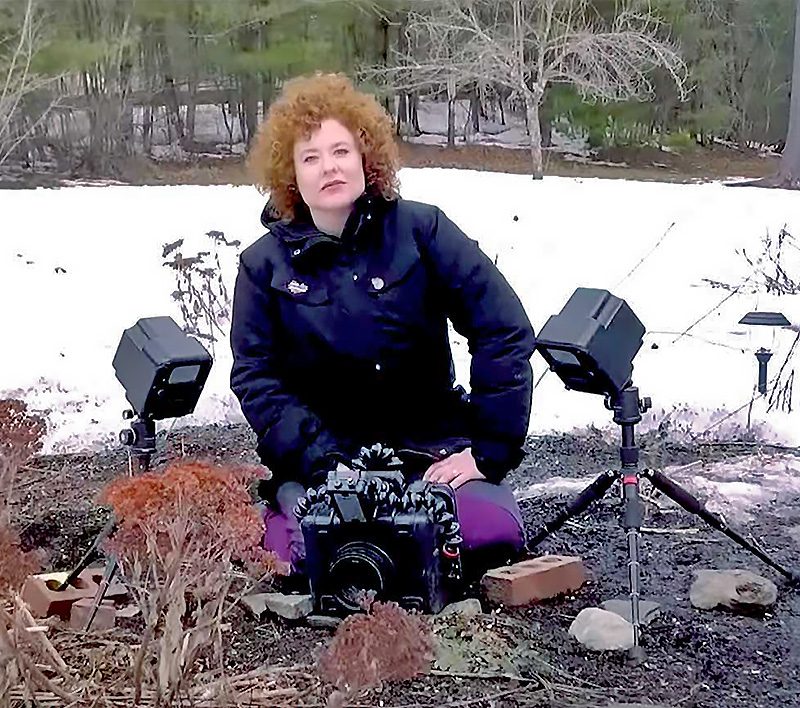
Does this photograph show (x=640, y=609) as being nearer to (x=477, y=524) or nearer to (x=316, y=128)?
(x=477, y=524)

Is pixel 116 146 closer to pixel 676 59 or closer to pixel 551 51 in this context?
pixel 551 51

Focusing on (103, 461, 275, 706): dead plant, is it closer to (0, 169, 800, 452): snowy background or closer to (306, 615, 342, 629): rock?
(306, 615, 342, 629): rock

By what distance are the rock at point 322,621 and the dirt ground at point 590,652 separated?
0.06 ft

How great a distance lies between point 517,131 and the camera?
14.2 m

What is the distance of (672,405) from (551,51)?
857 centimetres

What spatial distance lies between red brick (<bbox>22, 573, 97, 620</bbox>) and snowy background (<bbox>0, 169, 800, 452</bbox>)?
2012mm

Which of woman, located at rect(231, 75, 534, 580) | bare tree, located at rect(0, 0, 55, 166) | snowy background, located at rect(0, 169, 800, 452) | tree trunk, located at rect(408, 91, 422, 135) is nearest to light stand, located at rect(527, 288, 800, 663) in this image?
woman, located at rect(231, 75, 534, 580)

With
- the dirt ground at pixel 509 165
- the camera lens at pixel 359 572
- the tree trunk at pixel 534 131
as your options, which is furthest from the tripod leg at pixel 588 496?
the tree trunk at pixel 534 131

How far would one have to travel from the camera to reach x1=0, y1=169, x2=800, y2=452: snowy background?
5562mm

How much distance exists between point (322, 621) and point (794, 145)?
11575 millimetres

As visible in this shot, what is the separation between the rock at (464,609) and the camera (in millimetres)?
2938

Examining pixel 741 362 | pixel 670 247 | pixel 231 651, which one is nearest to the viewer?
pixel 231 651

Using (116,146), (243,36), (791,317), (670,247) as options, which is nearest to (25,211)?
(116,146)

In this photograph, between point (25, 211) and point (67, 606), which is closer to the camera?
point (67, 606)
